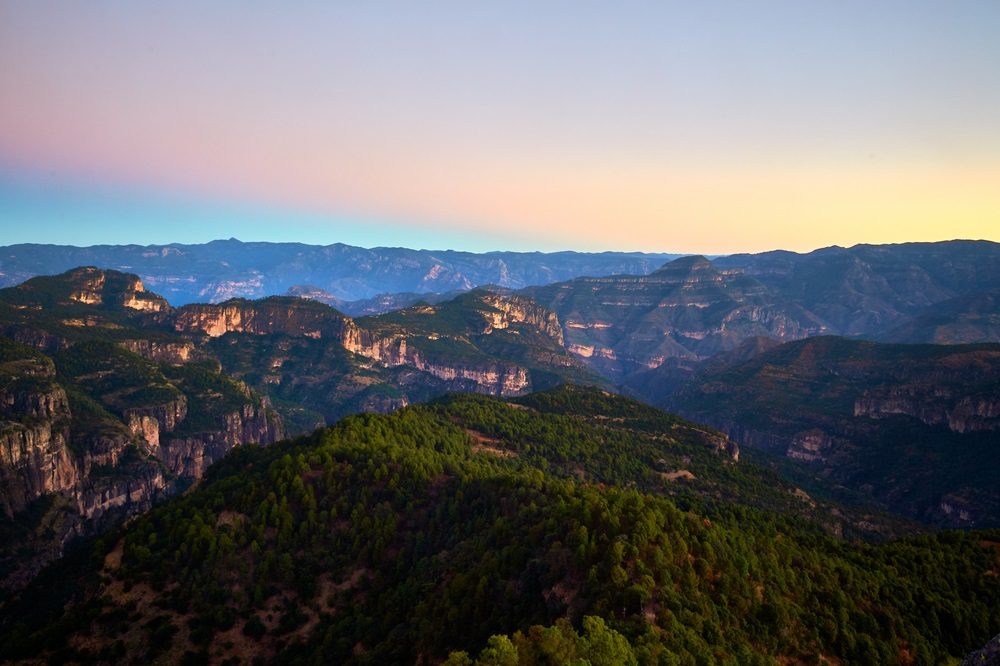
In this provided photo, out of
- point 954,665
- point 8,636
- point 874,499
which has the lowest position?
point 874,499

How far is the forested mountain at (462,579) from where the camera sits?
5172 cm

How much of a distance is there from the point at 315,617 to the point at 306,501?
17.5 metres

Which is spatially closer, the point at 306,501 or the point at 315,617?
the point at 315,617

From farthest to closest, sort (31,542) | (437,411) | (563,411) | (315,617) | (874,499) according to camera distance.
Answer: (874,499) < (563,411) < (437,411) < (31,542) < (315,617)

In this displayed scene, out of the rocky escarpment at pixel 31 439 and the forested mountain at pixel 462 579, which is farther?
the rocky escarpment at pixel 31 439

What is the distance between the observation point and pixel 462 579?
62188 mm

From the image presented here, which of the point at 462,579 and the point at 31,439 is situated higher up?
the point at 462,579

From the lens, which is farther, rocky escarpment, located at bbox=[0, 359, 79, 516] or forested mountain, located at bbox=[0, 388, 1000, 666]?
rocky escarpment, located at bbox=[0, 359, 79, 516]

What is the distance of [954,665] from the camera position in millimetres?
57375

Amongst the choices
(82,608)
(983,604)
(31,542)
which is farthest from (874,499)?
(31,542)

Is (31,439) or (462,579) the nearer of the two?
(462,579)

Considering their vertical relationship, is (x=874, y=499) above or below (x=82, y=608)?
below

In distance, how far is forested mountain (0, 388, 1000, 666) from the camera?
5172 centimetres

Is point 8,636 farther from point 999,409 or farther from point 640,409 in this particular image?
point 999,409
